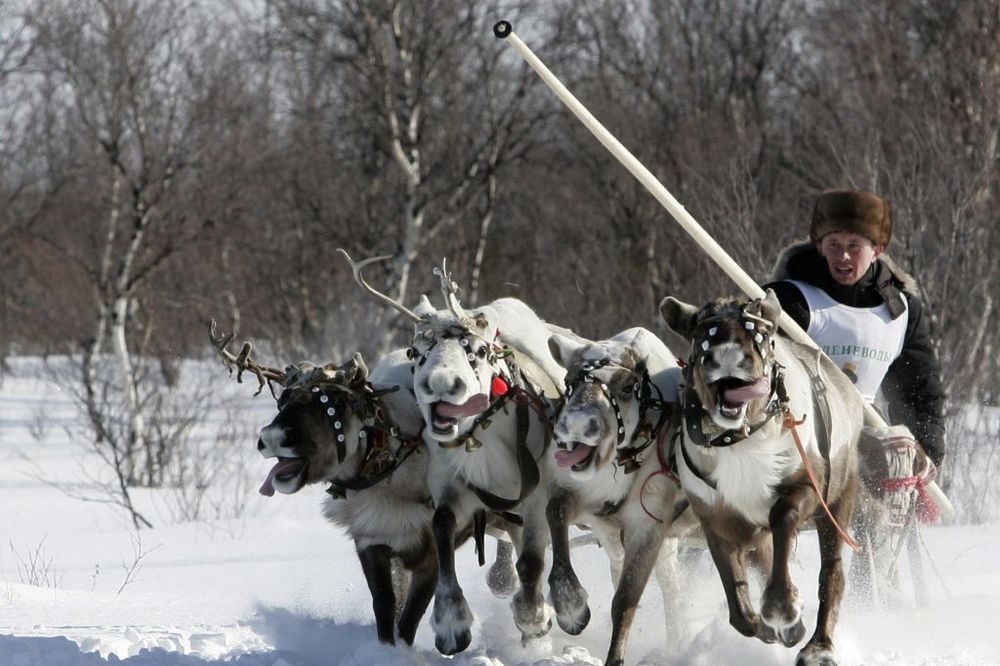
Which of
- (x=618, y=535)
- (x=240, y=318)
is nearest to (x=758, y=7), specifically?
(x=240, y=318)

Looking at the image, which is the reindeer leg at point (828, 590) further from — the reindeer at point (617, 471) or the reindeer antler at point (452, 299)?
the reindeer antler at point (452, 299)

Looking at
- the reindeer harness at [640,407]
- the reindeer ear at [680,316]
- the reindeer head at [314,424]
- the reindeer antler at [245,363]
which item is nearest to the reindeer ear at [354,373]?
the reindeer head at [314,424]

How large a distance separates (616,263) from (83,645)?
13876 millimetres

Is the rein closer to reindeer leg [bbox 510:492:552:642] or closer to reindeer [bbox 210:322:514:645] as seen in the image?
reindeer [bbox 210:322:514:645]

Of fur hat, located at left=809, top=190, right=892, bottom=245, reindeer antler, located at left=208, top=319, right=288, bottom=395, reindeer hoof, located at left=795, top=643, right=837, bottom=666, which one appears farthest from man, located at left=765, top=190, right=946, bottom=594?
reindeer antler, located at left=208, top=319, right=288, bottom=395

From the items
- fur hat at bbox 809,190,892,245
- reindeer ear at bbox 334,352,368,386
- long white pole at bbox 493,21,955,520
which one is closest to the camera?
reindeer ear at bbox 334,352,368,386

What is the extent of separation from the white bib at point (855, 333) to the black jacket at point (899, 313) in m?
0.03

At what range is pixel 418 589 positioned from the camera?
208 inches

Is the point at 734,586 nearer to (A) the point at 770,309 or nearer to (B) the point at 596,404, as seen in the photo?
(B) the point at 596,404

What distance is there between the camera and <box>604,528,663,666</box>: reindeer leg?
486 cm

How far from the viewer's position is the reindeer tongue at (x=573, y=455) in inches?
181

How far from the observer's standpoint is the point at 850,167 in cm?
1184

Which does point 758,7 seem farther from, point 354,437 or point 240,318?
point 354,437

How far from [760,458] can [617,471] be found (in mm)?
572
